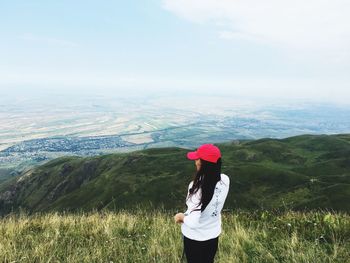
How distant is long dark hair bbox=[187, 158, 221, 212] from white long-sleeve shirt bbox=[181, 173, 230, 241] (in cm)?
10

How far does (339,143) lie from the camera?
143m

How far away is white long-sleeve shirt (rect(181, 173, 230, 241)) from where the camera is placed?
6.64 metres

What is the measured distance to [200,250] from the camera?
22.6 ft

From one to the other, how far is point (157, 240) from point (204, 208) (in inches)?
149

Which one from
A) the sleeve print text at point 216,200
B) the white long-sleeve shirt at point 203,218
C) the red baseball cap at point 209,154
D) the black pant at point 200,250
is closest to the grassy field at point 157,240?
the black pant at point 200,250

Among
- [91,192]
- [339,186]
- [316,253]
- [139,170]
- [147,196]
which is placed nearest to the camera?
[316,253]

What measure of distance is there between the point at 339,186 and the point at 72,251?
75.7 metres

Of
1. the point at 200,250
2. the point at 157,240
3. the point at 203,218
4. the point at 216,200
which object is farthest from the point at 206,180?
the point at 157,240

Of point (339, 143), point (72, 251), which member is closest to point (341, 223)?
point (72, 251)

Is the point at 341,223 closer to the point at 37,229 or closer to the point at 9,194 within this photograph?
the point at 37,229

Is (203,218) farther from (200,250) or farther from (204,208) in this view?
(200,250)

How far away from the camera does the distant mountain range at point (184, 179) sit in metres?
80.6

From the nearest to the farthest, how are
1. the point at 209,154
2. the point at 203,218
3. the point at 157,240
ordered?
the point at 209,154, the point at 203,218, the point at 157,240

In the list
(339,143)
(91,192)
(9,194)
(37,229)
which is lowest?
(9,194)
